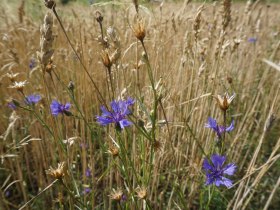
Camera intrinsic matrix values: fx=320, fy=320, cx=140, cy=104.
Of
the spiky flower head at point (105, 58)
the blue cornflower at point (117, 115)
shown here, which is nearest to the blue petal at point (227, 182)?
the blue cornflower at point (117, 115)

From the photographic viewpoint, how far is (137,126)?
0.71m

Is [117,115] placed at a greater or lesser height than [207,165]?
greater

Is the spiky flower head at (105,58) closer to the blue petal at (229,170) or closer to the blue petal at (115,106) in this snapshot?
the blue petal at (115,106)

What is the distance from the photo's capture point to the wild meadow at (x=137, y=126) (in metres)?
0.79

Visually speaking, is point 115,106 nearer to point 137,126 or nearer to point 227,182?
point 137,126

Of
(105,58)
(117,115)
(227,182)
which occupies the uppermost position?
(105,58)

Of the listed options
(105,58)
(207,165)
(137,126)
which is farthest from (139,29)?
(207,165)

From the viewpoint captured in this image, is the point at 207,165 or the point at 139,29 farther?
the point at 207,165

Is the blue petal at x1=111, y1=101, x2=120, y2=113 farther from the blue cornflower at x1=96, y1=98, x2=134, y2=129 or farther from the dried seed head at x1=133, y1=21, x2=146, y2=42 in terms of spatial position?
the dried seed head at x1=133, y1=21, x2=146, y2=42

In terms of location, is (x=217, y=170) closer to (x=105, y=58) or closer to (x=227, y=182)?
(x=227, y=182)

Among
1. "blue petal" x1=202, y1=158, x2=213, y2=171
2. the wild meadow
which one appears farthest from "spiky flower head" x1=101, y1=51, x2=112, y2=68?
"blue petal" x1=202, y1=158, x2=213, y2=171

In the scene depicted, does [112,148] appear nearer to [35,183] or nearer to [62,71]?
[35,183]

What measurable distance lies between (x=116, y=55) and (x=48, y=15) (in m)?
0.17

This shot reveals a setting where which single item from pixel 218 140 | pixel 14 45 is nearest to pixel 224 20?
pixel 218 140
